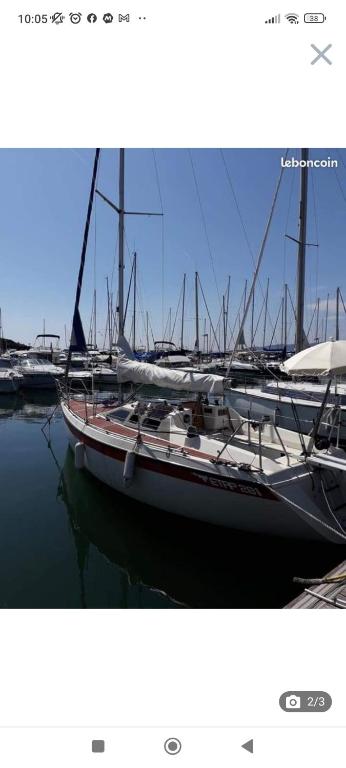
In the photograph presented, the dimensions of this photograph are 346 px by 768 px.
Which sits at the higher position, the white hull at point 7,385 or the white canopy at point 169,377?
the white canopy at point 169,377

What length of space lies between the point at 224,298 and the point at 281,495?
4368cm

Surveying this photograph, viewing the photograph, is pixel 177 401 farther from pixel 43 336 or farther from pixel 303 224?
pixel 43 336

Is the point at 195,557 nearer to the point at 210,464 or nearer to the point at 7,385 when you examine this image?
the point at 210,464

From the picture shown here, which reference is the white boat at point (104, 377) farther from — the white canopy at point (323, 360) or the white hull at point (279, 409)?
the white canopy at point (323, 360)

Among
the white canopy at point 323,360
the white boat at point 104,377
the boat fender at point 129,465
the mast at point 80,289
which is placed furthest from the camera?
the white boat at point 104,377

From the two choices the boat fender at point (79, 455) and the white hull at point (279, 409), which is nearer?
the boat fender at point (79, 455)

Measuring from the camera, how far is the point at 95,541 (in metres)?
7.89
